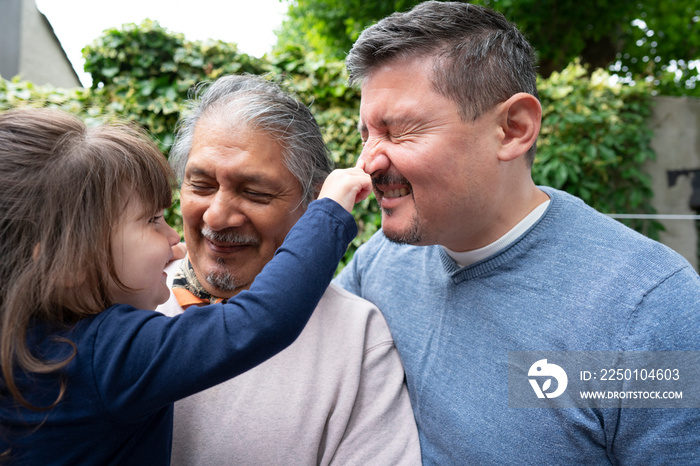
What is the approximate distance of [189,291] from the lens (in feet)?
6.43

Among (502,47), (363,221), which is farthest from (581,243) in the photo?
(363,221)

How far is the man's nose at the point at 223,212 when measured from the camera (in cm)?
179

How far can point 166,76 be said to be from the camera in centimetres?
400

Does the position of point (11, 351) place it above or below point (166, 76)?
below

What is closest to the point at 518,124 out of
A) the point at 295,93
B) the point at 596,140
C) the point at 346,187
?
the point at 346,187

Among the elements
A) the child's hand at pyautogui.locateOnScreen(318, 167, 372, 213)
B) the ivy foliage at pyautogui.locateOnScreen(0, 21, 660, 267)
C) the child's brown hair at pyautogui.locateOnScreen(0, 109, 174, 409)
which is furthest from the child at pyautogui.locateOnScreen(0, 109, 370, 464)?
the ivy foliage at pyautogui.locateOnScreen(0, 21, 660, 267)

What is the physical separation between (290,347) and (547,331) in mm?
882

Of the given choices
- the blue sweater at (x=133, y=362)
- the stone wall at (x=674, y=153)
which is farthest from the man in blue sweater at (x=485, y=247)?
the stone wall at (x=674, y=153)

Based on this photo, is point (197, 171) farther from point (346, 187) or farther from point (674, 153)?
point (674, 153)

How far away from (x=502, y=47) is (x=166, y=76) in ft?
10.2

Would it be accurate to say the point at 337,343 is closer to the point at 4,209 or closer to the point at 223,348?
the point at 223,348

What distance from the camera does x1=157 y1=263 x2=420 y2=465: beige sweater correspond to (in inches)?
63.0

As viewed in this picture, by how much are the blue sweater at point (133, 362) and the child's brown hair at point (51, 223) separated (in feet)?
0.15

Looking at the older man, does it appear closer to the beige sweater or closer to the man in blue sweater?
the beige sweater
